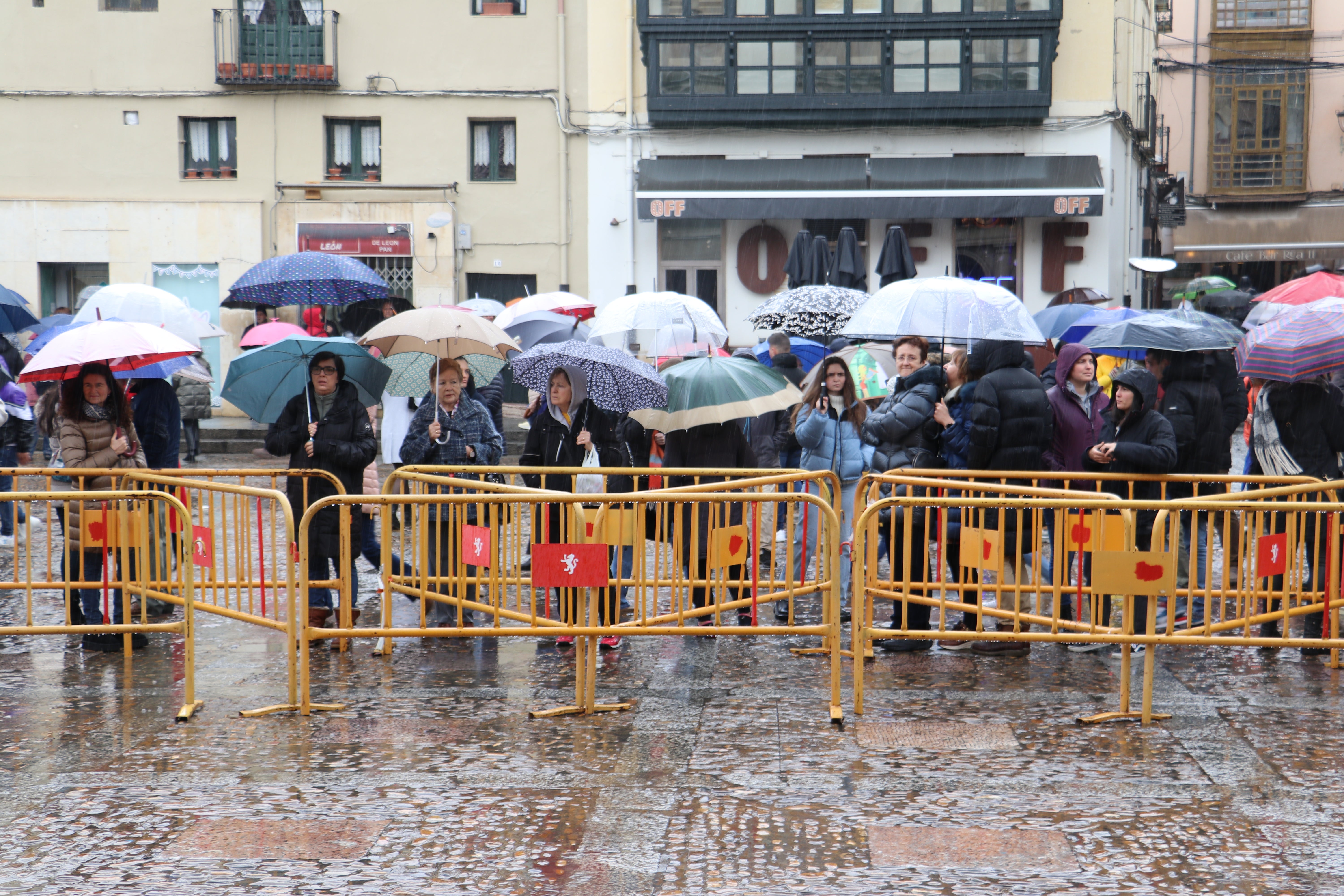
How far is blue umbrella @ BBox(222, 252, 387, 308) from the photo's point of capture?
32.3 feet

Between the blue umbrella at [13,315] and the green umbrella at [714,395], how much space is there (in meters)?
6.56

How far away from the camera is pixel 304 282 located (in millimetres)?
9852

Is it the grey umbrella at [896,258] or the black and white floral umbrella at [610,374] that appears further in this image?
the grey umbrella at [896,258]

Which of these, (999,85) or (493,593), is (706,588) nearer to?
(493,593)

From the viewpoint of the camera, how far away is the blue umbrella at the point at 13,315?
1215 centimetres

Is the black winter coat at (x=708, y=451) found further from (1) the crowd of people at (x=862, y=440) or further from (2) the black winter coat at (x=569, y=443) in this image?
(2) the black winter coat at (x=569, y=443)

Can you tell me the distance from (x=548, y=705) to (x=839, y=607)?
148 centimetres

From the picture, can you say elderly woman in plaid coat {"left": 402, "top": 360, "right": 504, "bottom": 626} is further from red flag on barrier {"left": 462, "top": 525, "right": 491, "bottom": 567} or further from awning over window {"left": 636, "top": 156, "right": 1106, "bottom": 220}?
awning over window {"left": 636, "top": 156, "right": 1106, "bottom": 220}

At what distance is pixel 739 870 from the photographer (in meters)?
4.73

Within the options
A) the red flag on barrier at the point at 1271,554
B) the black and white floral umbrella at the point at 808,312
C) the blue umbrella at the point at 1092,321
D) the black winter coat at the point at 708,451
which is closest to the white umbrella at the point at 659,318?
the black and white floral umbrella at the point at 808,312

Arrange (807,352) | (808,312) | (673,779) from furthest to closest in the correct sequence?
(807,352) < (808,312) < (673,779)

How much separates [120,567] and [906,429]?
4419 mm

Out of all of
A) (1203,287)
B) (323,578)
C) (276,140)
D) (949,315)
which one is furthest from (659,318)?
(1203,287)

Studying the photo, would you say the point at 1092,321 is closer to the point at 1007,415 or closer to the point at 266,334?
the point at 1007,415
